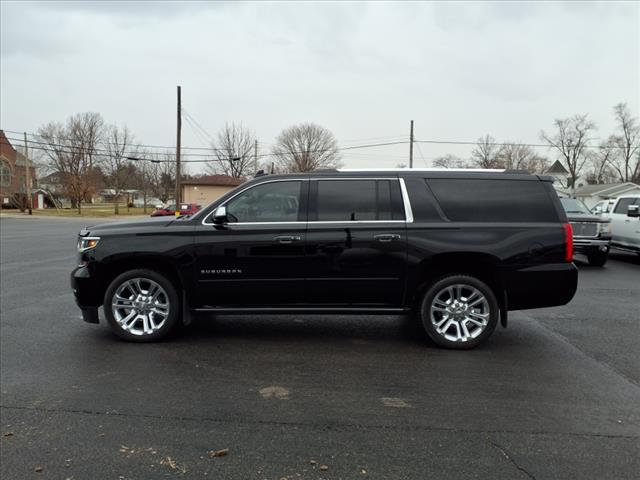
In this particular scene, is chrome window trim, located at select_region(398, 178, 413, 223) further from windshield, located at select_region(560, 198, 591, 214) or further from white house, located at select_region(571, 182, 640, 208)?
white house, located at select_region(571, 182, 640, 208)

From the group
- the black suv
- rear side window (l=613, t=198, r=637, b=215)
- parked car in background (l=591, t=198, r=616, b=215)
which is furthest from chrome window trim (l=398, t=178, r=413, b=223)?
parked car in background (l=591, t=198, r=616, b=215)

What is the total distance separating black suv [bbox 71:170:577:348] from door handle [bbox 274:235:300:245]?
0.04 feet

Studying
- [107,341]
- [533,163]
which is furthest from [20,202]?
[533,163]

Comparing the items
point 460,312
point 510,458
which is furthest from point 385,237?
point 510,458

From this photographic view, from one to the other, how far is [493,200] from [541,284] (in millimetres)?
1027

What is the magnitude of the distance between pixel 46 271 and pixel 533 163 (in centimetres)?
8414

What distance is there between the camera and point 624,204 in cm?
1362

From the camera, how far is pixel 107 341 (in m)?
5.38

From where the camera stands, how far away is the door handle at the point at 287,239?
5059 mm

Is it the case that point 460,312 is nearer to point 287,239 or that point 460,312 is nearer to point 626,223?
point 287,239

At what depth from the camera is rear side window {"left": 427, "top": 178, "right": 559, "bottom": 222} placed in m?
5.16

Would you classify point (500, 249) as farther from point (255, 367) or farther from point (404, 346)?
point (255, 367)

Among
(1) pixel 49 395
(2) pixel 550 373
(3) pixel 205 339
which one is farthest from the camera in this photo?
(3) pixel 205 339

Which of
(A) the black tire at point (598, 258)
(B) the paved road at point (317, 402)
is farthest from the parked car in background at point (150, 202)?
(B) the paved road at point (317, 402)
